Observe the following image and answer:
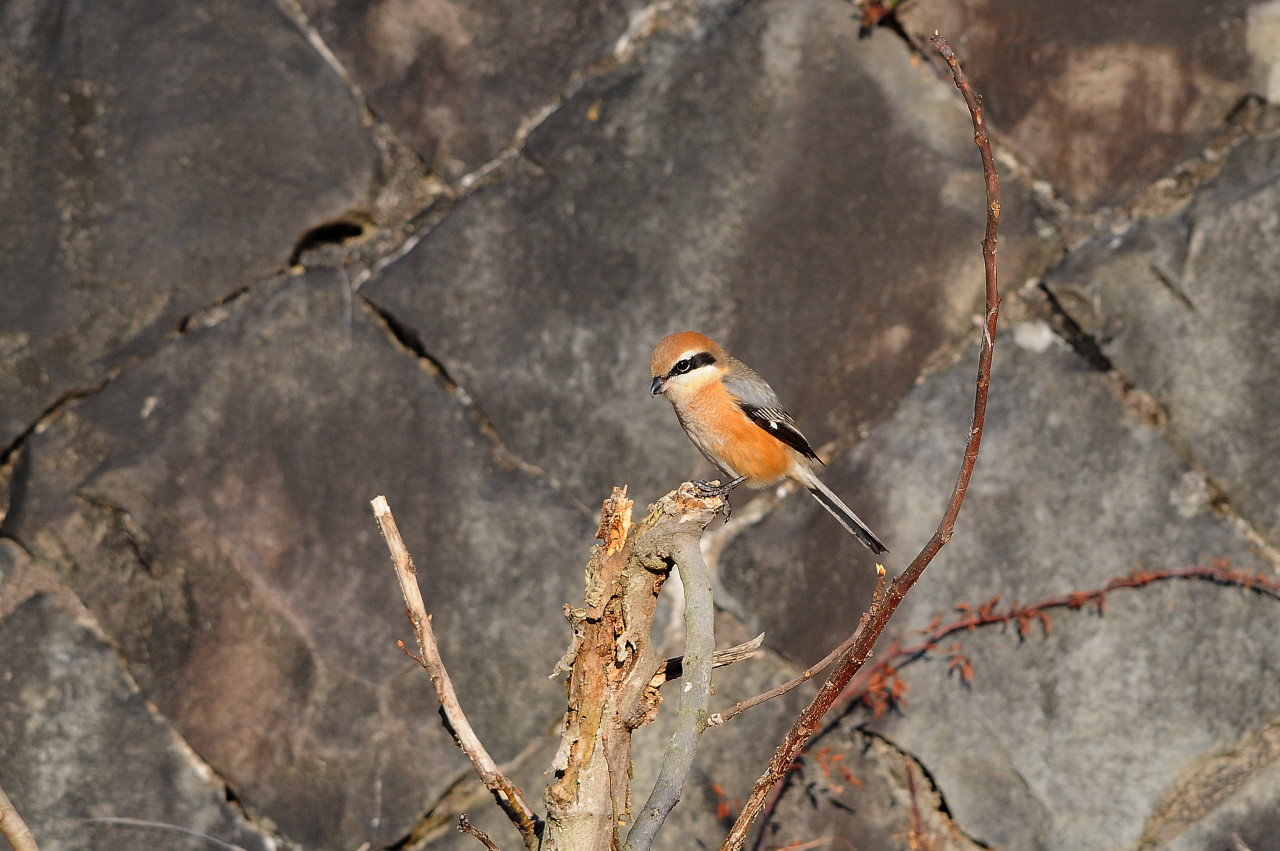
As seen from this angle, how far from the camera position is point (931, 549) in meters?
1.36

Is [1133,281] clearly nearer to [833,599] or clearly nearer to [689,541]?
[833,599]

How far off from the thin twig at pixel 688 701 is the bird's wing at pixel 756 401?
119 centimetres

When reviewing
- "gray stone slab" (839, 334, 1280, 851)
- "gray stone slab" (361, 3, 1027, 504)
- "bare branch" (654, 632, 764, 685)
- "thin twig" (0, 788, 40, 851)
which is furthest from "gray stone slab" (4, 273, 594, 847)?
"thin twig" (0, 788, 40, 851)

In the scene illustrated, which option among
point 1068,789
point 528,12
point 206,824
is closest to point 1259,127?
point 1068,789

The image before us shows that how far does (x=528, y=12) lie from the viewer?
2949 millimetres

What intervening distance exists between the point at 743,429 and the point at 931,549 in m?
1.46

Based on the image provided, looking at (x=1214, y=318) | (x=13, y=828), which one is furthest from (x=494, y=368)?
(x=1214, y=318)

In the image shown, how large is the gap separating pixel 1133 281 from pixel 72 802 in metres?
3.26

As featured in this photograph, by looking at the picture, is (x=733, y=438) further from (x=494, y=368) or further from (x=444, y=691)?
(x=444, y=691)

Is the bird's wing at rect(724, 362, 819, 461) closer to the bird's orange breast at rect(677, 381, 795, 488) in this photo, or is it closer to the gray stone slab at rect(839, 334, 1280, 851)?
the bird's orange breast at rect(677, 381, 795, 488)

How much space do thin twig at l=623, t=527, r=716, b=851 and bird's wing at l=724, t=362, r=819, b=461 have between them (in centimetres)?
119

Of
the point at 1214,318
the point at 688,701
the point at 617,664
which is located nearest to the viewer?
the point at 688,701

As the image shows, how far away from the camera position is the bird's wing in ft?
9.25

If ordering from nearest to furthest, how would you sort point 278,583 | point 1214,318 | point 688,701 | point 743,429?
point 688,701 < point 1214,318 < point 743,429 < point 278,583
